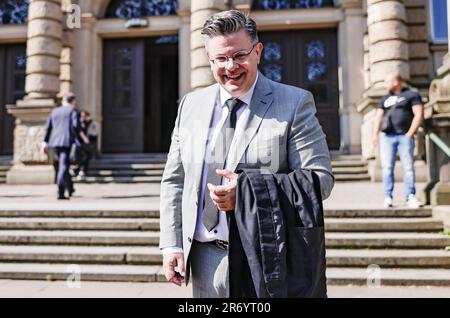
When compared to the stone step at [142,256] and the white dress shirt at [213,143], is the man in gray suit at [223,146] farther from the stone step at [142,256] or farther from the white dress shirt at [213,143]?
the stone step at [142,256]

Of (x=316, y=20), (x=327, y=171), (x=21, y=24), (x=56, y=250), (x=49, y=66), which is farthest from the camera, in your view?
(x=21, y=24)

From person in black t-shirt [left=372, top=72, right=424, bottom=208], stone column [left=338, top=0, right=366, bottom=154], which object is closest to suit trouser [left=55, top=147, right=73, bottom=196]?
person in black t-shirt [left=372, top=72, right=424, bottom=208]

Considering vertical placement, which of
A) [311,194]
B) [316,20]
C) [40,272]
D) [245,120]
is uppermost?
[316,20]

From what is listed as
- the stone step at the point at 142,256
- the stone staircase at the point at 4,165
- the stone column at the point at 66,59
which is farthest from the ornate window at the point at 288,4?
the stone step at the point at 142,256

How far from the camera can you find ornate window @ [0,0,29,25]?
41.7 ft

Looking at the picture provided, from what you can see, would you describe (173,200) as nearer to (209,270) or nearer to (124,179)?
(209,270)

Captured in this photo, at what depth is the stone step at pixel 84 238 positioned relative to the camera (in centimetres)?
485

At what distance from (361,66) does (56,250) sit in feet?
30.6

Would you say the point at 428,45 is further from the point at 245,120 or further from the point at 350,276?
the point at 245,120

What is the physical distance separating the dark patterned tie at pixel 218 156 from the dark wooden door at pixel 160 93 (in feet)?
→ 43.9

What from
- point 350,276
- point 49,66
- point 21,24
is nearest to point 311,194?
point 350,276

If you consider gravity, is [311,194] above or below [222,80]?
below

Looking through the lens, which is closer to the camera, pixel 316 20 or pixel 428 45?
pixel 428 45

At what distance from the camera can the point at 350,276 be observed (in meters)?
4.05
